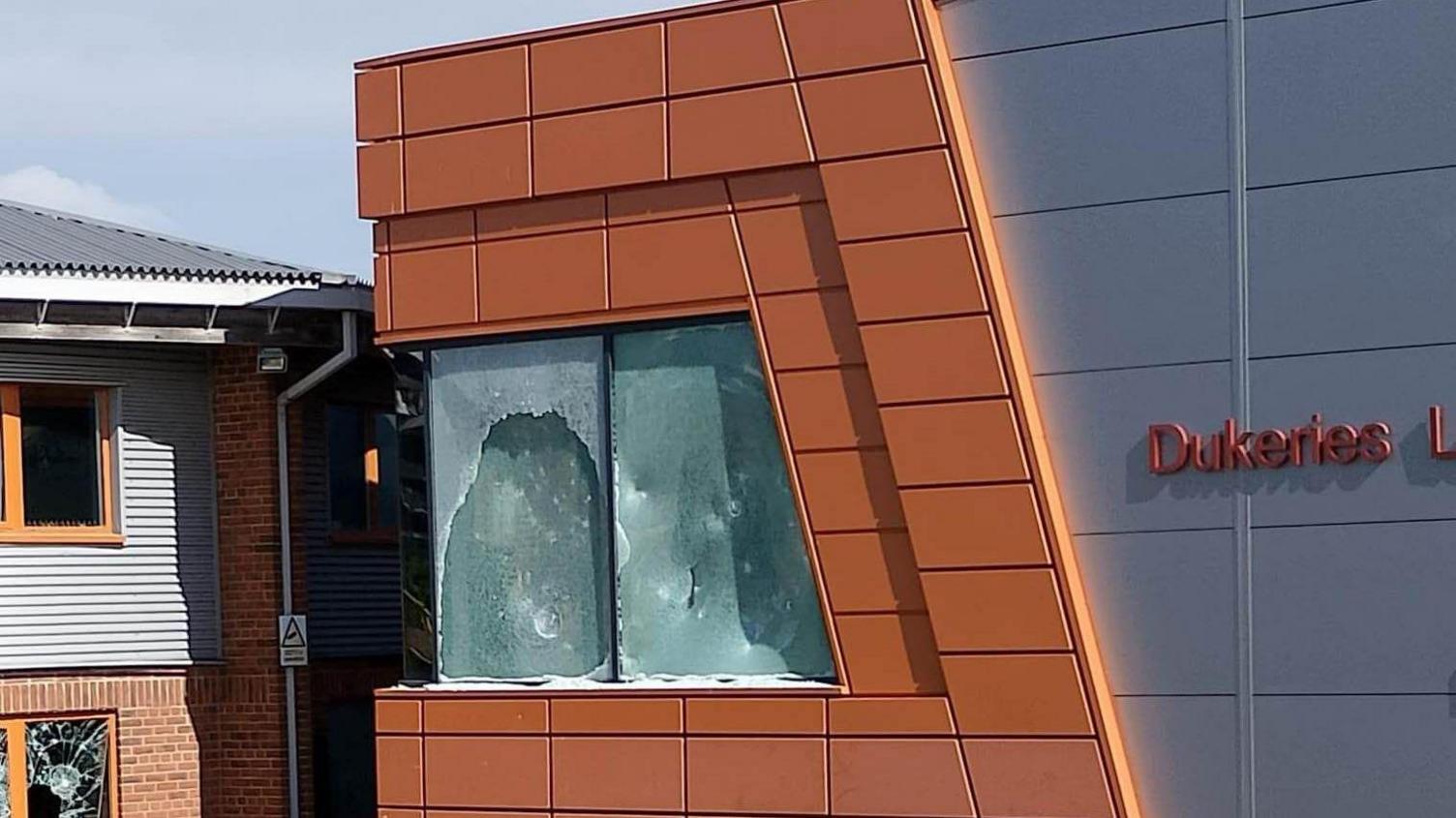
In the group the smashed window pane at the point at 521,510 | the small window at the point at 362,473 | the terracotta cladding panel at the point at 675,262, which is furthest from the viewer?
the small window at the point at 362,473

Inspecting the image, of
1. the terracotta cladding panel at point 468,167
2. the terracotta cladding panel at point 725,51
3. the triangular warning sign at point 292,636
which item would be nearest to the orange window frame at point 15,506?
the triangular warning sign at point 292,636

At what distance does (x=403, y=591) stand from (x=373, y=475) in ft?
13.4

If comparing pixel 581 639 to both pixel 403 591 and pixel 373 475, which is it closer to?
pixel 403 591

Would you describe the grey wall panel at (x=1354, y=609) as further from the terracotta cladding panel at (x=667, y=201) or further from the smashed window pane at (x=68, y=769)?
the smashed window pane at (x=68, y=769)

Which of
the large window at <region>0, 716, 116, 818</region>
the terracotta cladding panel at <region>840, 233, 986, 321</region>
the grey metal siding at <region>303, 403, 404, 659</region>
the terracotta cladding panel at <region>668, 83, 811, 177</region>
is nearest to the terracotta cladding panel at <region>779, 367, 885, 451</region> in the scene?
the terracotta cladding panel at <region>840, 233, 986, 321</region>

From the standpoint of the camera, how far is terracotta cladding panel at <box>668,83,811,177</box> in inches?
523

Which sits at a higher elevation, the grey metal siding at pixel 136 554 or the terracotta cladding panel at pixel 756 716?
the grey metal siding at pixel 136 554

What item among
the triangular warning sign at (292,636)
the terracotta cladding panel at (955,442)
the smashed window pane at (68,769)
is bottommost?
the smashed window pane at (68,769)

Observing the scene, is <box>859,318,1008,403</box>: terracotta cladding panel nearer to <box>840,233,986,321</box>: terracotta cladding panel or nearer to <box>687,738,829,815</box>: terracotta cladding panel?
<box>840,233,986,321</box>: terracotta cladding panel

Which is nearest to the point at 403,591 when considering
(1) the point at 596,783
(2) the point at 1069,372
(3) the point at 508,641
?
(3) the point at 508,641

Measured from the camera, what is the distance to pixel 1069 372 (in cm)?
1270

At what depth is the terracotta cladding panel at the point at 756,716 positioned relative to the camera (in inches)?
522

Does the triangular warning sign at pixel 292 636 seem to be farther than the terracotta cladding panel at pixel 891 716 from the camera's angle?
Yes

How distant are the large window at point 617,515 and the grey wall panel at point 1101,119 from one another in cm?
193
